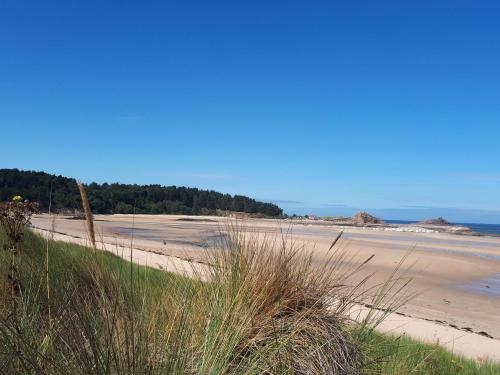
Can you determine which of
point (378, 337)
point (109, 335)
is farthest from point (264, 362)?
point (378, 337)

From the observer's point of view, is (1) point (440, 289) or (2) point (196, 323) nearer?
(2) point (196, 323)

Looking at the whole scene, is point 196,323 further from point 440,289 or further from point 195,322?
point 440,289

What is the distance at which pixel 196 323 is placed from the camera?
321 cm

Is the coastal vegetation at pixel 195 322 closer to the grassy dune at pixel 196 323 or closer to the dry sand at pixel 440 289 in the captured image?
the grassy dune at pixel 196 323

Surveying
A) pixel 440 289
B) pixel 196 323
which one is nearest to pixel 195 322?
pixel 196 323

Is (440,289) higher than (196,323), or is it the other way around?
(196,323)

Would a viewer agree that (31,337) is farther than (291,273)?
No

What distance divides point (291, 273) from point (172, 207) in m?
80.1

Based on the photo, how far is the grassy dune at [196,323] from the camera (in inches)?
81.8

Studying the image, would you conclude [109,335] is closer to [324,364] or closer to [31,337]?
[31,337]

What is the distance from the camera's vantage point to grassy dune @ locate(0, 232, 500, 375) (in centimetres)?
208

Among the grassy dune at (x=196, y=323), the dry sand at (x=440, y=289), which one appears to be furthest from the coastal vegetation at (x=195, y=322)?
the dry sand at (x=440, y=289)

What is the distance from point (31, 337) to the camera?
2285mm

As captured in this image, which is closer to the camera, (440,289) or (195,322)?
(195,322)
